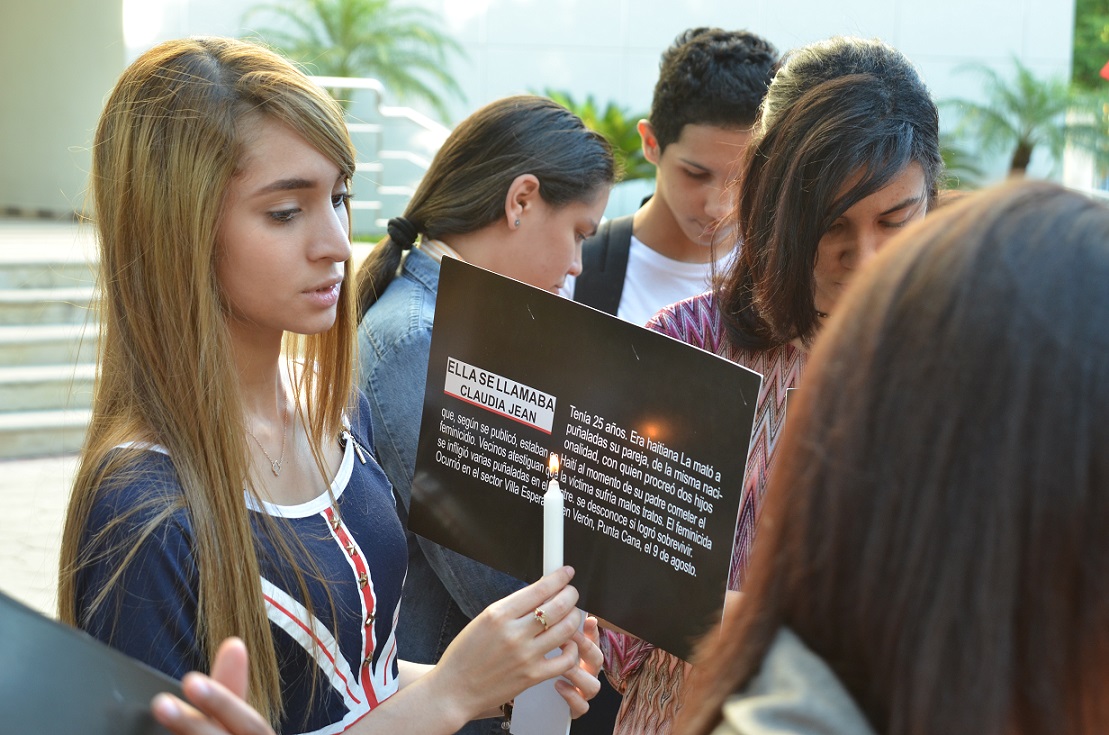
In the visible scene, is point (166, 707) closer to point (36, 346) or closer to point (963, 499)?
point (963, 499)

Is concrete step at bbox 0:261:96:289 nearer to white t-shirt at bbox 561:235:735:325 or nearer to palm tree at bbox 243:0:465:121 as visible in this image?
white t-shirt at bbox 561:235:735:325

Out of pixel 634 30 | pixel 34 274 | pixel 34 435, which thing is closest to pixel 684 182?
pixel 34 435

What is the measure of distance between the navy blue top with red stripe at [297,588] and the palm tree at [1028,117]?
16.8 m

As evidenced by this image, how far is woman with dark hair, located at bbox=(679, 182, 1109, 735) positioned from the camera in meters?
0.73

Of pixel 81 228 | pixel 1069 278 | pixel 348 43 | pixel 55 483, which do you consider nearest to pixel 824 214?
pixel 1069 278

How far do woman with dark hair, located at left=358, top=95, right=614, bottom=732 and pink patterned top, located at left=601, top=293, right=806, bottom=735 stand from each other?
0.48 m

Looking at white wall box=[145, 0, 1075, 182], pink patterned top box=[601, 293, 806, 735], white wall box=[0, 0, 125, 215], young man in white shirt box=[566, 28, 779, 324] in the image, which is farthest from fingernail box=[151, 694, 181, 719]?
white wall box=[145, 0, 1075, 182]

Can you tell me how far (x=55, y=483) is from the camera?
6.23 m

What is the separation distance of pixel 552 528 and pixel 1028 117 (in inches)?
708

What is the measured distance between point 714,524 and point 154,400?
29.1 inches

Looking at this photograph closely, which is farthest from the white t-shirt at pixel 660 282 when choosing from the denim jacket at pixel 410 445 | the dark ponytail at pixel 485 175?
the denim jacket at pixel 410 445

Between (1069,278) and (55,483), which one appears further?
(55,483)

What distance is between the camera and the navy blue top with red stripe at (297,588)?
1.29 m

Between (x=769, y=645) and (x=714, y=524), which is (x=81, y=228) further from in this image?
(x=769, y=645)
